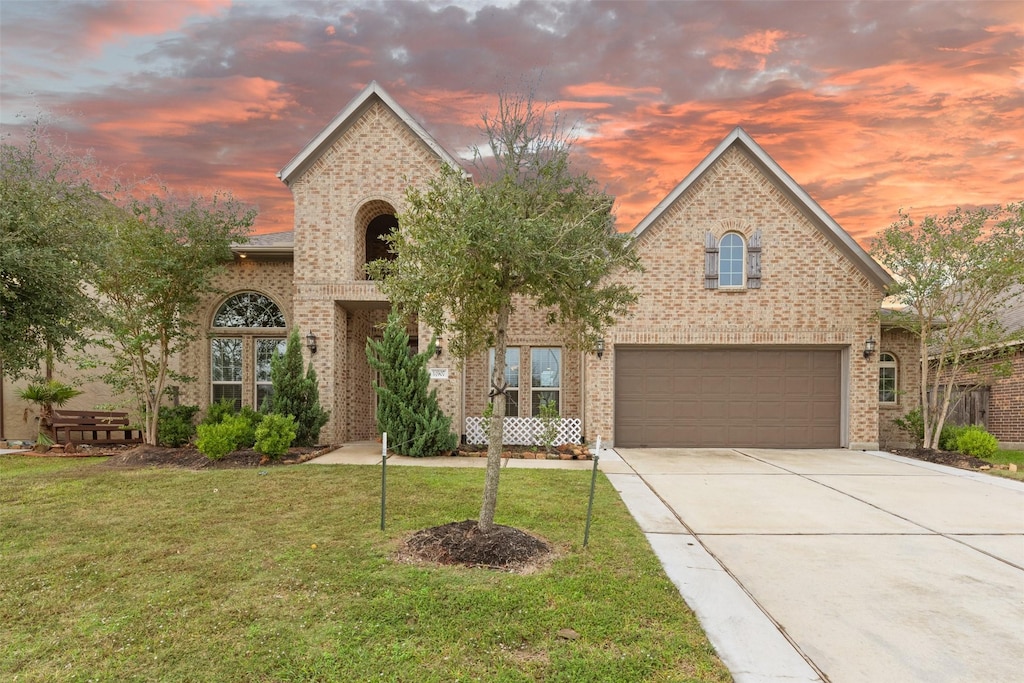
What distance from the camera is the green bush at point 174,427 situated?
12.3m

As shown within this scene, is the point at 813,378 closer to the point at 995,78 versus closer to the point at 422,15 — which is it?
→ the point at 995,78

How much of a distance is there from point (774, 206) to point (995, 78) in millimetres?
4789

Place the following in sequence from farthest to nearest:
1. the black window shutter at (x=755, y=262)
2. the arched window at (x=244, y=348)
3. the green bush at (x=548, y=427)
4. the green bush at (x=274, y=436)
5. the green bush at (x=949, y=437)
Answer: the arched window at (x=244, y=348)
the black window shutter at (x=755, y=262)
the green bush at (x=949, y=437)
the green bush at (x=548, y=427)
the green bush at (x=274, y=436)

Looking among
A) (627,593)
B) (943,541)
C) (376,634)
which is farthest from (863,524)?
(376,634)

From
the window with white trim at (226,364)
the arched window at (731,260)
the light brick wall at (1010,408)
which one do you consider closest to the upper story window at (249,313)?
the window with white trim at (226,364)

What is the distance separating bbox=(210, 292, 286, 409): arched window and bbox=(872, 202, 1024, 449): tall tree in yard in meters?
16.3

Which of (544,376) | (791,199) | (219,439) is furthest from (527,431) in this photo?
(791,199)

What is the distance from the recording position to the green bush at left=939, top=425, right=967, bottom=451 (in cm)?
1265

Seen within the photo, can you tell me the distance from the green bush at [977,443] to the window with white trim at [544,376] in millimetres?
9772

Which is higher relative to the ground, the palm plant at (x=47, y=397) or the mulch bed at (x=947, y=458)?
the palm plant at (x=47, y=397)

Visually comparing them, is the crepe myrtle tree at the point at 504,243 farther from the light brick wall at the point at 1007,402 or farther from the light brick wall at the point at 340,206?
the light brick wall at the point at 1007,402

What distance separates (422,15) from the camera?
11977 millimetres

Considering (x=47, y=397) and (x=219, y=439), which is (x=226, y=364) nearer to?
(x=47, y=397)

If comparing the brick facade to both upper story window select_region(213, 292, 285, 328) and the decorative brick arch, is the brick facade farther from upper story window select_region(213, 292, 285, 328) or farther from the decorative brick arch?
upper story window select_region(213, 292, 285, 328)
